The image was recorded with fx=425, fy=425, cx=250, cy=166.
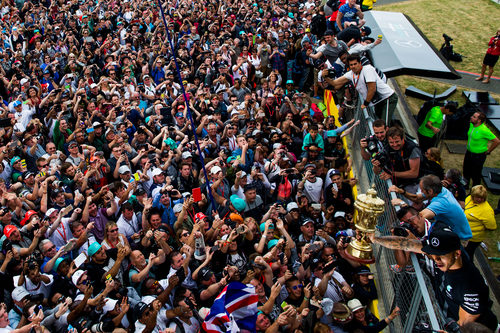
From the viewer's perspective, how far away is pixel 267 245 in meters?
6.43

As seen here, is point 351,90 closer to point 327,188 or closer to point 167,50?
point 327,188

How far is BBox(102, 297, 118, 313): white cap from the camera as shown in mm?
5266

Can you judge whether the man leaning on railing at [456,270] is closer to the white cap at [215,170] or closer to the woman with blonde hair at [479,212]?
the woman with blonde hair at [479,212]

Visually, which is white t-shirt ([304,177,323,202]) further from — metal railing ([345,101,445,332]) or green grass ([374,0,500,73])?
green grass ([374,0,500,73])

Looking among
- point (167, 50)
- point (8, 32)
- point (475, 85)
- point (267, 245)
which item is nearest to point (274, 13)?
point (167, 50)

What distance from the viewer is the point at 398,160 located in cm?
532

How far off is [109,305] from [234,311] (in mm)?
1643

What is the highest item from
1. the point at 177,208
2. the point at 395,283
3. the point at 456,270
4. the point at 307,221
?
the point at 456,270

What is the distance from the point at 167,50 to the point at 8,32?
7.16 meters

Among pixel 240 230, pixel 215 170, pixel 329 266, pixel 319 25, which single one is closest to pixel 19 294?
pixel 240 230

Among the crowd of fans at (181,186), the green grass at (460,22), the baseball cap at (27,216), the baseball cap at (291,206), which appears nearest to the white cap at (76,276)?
the crowd of fans at (181,186)

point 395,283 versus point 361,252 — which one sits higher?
point 361,252

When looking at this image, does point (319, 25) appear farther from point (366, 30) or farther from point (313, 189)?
point (313, 189)

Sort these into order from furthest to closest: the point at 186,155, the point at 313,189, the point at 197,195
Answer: the point at 186,155 → the point at 313,189 → the point at 197,195
